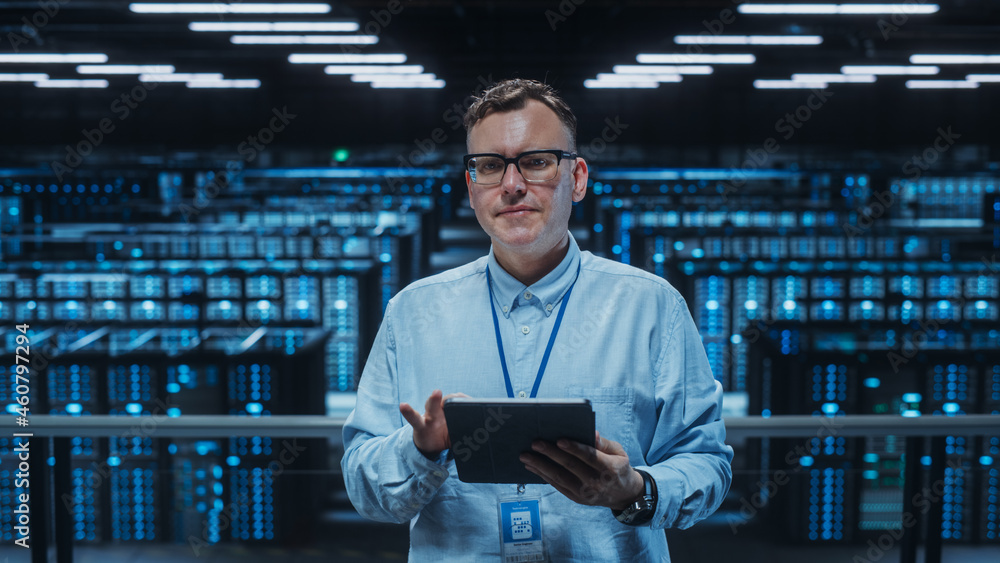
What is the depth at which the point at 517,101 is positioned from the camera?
1.16m

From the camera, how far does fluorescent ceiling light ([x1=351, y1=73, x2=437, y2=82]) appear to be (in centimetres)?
1316

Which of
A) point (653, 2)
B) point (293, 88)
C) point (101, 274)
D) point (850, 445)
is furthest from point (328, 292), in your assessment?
point (293, 88)

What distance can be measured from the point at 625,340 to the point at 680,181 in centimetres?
1158

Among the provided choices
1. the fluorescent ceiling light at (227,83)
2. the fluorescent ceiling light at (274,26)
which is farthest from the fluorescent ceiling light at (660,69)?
the fluorescent ceiling light at (227,83)

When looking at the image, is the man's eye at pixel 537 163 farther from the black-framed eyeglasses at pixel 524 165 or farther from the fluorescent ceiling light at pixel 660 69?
the fluorescent ceiling light at pixel 660 69

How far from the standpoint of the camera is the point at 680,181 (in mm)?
12211

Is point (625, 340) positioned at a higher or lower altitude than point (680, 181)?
lower

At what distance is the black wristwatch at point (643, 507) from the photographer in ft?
3.51

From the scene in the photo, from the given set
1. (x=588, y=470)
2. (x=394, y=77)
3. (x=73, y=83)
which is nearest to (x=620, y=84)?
(x=394, y=77)

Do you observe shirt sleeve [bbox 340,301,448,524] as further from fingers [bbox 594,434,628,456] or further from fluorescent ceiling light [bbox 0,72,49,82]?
fluorescent ceiling light [bbox 0,72,49,82]

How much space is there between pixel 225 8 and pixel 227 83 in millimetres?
8350

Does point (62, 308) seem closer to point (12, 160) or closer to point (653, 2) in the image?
point (653, 2)

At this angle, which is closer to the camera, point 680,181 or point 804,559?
point 804,559

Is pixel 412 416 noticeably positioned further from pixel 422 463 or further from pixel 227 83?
pixel 227 83
